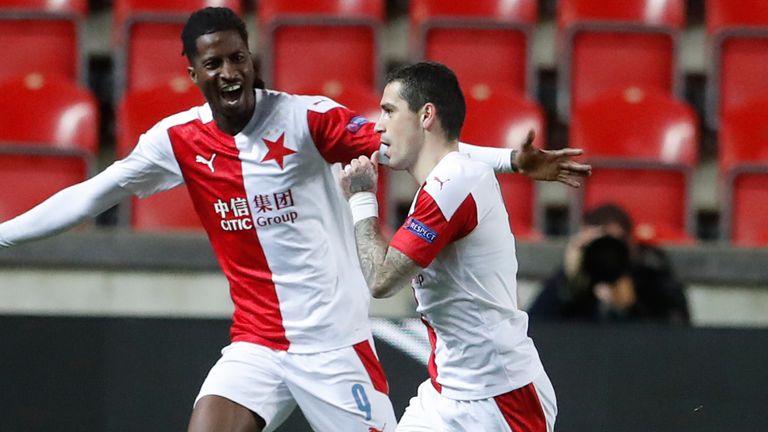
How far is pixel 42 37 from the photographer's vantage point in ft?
23.9

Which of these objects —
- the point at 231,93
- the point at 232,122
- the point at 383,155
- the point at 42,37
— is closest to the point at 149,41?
the point at 42,37

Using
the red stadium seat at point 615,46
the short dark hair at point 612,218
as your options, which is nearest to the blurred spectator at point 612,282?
the short dark hair at point 612,218

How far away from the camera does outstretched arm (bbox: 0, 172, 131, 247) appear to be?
3980 millimetres

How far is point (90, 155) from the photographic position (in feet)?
21.5

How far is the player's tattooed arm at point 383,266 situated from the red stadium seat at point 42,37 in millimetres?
4247

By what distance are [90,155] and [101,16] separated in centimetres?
135

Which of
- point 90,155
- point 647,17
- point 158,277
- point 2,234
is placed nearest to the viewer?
point 2,234

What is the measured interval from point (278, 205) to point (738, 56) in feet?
12.3

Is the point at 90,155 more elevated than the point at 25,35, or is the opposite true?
the point at 25,35

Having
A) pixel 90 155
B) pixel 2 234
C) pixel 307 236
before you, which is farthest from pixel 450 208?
pixel 90 155

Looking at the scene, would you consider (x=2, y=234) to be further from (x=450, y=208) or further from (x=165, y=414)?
(x=450, y=208)

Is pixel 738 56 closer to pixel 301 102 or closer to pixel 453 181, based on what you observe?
pixel 301 102

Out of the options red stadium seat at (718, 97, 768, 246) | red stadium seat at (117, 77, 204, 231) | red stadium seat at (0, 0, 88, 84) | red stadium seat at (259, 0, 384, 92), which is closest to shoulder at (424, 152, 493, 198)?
red stadium seat at (117, 77, 204, 231)

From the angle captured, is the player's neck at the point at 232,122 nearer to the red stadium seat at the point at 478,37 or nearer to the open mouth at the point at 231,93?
the open mouth at the point at 231,93
